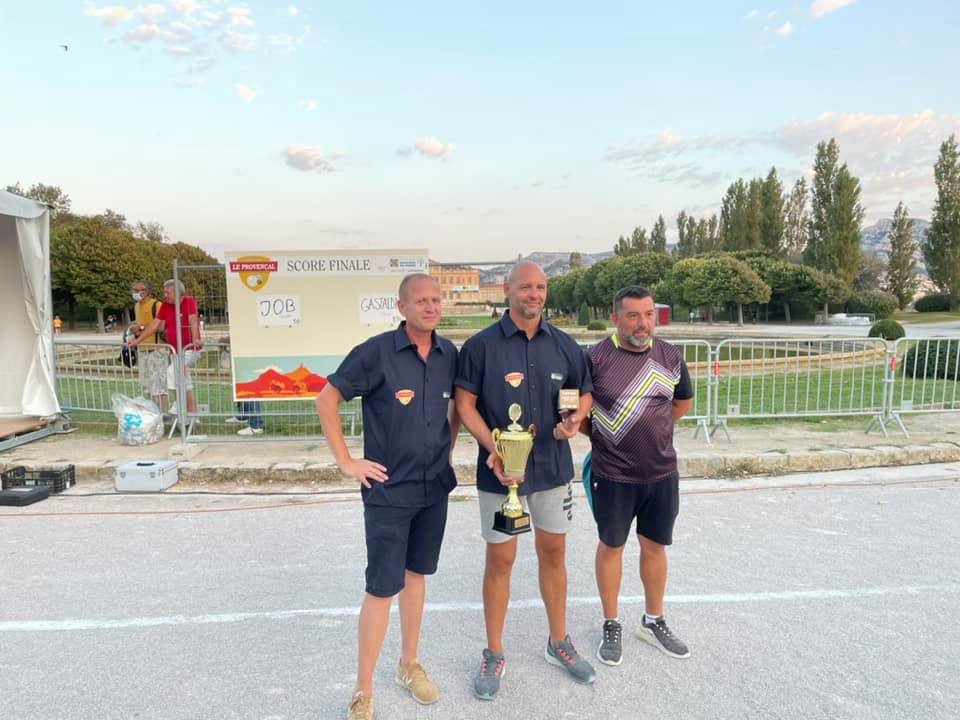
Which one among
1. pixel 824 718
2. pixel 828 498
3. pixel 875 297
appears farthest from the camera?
pixel 875 297

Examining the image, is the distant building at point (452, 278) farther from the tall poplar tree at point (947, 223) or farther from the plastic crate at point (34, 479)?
the tall poplar tree at point (947, 223)

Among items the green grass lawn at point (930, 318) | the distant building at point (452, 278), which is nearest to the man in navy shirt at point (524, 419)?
the distant building at point (452, 278)

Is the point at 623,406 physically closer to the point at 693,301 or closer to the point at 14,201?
the point at 14,201

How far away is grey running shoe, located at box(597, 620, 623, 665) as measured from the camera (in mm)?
3219

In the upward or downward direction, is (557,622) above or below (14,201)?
below

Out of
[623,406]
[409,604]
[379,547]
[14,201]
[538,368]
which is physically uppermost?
[14,201]

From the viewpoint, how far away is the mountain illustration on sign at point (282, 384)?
7961 mm

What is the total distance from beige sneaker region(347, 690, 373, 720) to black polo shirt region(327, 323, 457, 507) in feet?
2.77

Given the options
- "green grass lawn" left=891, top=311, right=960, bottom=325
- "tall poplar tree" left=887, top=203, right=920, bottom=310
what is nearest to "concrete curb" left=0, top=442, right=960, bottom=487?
"green grass lawn" left=891, top=311, right=960, bottom=325

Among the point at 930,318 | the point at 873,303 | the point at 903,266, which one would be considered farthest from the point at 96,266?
the point at 903,266

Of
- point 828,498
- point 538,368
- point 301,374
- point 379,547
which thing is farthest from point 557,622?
point 301,374

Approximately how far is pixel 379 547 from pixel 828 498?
197 inches

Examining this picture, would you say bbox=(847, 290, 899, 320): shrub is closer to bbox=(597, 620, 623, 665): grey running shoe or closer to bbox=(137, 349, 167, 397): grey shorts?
bbox=(137, 349, 167, 397): grey shorts

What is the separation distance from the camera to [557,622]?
Result: 3.19m
